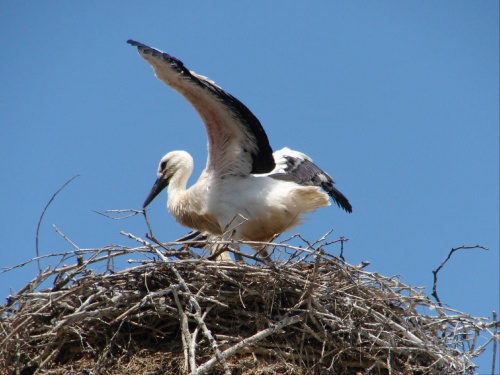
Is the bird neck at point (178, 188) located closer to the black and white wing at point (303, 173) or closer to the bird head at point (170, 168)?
the bird head at point (170, 168)

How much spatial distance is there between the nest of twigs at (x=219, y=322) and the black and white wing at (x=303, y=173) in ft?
6.21

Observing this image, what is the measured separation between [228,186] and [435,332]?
2.24 m

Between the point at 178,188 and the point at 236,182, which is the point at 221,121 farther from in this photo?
the point at 178,188

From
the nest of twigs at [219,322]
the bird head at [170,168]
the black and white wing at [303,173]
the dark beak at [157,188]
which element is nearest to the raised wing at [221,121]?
the black and white wing at [303,173]

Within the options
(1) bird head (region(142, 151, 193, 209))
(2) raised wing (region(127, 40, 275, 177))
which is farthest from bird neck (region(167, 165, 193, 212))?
(2) raised wing (region(127, 40, 275, 177))

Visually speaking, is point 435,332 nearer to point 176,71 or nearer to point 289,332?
point 289,332

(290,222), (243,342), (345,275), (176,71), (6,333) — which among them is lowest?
(6,333)

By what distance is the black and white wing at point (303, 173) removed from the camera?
740cm

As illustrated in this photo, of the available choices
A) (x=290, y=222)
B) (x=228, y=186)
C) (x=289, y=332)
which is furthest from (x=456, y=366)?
(x=228, y=186)

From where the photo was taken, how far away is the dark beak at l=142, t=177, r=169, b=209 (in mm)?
8148

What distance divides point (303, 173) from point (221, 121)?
972 mm

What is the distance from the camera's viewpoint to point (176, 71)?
654cm

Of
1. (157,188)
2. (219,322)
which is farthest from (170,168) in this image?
(219,322)

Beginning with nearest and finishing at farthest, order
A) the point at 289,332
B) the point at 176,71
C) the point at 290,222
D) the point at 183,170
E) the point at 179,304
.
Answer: the point at 179,304, the point at 289,332, the point at 176,71, the point at 290,222, the point at 183,170
